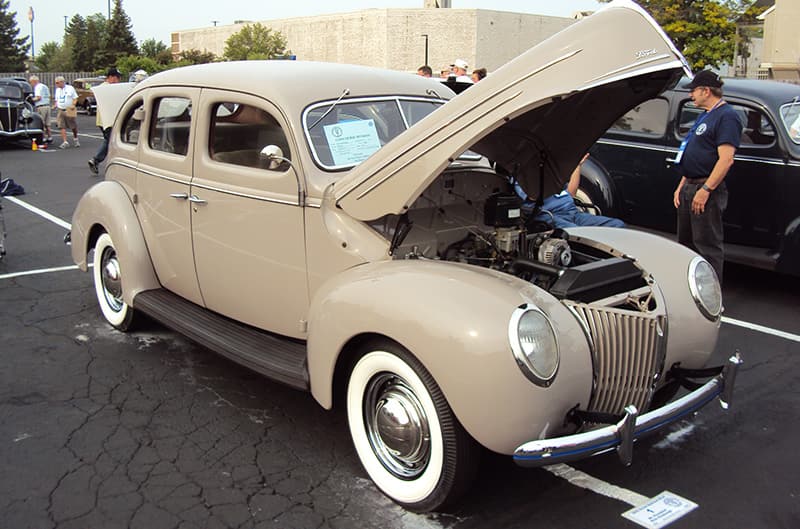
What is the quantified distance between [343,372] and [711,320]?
1842mm

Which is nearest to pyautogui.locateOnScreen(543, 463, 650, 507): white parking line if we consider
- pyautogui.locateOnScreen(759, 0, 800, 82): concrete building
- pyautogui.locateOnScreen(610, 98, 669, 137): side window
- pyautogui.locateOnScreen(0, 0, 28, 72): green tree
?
pyautogui.locateOnScreen(610, 98, 669, 137): side window

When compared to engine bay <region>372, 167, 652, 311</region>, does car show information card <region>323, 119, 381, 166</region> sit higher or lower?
higher

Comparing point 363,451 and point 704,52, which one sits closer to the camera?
point 363,451

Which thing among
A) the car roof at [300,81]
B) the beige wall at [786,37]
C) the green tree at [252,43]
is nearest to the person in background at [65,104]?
the car roof at [300,81]

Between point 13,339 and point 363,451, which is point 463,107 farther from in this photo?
point 13,339

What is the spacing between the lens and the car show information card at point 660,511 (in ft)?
10.3

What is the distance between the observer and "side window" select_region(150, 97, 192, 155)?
4770 millimetres

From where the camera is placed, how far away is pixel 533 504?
3.29 meters

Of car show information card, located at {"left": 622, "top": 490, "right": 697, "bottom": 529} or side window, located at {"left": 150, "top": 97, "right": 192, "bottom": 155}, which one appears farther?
side window, located at {"left": 150, "top": 97, "right": 192, "bottom": 155}

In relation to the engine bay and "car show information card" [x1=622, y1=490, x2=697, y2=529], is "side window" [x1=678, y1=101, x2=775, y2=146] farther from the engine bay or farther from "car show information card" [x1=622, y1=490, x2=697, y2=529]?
"car show information card" [x1=622, y1=490, x2=697, y2=529]

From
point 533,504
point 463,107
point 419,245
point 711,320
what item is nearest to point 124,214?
point 419,245

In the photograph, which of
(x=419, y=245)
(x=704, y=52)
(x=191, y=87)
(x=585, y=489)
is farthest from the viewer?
(x=704, y=52)

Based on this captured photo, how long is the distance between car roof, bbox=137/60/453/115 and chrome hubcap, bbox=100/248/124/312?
4.53 ft

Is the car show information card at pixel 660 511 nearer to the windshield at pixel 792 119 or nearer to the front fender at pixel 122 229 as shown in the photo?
the front fender at pixel 122 229
